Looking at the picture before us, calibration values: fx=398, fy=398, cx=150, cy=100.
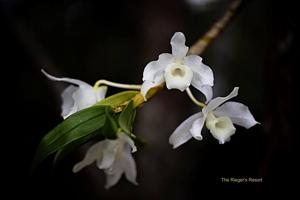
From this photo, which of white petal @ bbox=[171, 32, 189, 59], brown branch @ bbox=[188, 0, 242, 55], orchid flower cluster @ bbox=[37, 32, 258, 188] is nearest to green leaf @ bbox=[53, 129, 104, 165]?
orchid flower cluster @ bbox=[37, 32, 258, 188]

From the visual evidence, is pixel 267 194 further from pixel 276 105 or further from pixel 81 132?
pixel 81 132

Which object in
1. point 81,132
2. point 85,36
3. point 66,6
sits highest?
point 66,6

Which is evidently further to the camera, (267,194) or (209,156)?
(209,156)

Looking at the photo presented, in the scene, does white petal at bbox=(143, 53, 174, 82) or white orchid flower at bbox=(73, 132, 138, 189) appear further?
white orchid flower at bbox=(73, 132, 138, 189)

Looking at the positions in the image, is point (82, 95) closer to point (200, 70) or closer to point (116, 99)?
point (116, 99)

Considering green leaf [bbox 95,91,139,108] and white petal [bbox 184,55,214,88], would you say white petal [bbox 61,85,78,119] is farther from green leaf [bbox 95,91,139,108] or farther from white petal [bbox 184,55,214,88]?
white petal [bbox 184,55,214,88]

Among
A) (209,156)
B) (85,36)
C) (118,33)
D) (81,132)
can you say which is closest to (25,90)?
(85,36)
